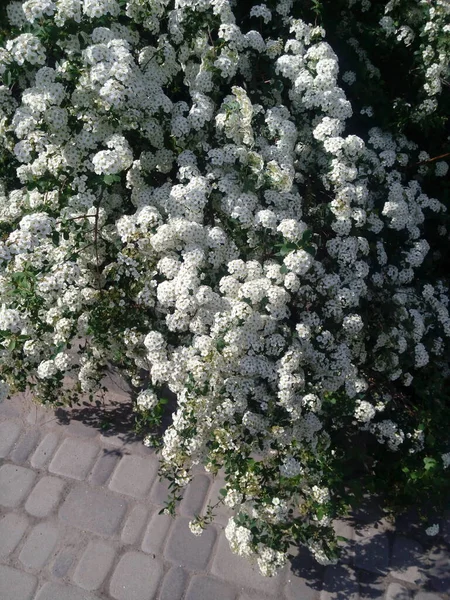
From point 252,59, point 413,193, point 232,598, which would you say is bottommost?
point 232,598

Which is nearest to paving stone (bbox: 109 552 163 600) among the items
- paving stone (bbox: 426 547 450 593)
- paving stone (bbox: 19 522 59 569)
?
paving stone (bbox: 19 522 59 569)

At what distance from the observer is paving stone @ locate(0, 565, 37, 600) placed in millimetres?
3414

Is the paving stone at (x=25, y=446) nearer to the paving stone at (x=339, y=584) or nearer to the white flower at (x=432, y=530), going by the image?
the paving stone at (x=339, y=584)

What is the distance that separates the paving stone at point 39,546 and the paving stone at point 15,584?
7 cm

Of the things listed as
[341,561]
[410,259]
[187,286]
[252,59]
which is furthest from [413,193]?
[341,561]

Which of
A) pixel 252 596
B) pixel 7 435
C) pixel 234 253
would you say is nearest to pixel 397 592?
pixel 252 596

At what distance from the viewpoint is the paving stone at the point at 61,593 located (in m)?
3.40

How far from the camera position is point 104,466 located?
406 cm

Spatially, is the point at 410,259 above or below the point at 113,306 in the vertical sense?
above

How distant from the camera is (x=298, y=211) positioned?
10.9 ft

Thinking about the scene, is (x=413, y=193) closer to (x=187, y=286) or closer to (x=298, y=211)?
(x=298, y=211)

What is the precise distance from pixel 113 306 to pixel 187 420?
0.87 metres

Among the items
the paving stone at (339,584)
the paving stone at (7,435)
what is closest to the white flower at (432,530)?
the paving stone at (339,584)

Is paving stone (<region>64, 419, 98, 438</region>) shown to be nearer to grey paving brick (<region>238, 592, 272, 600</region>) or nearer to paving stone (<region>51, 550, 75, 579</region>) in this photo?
paving stone (<region>51, 550, 75, 579</region>)
